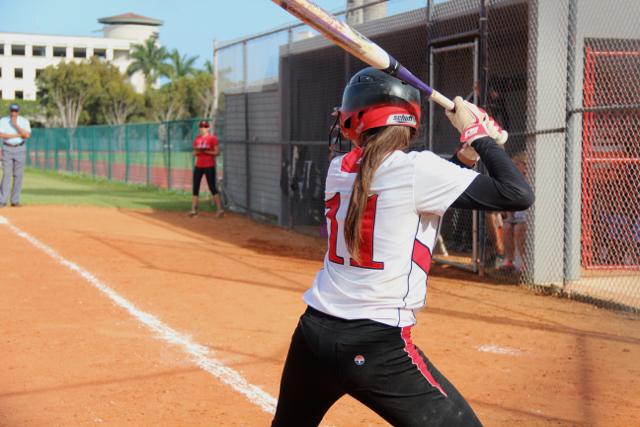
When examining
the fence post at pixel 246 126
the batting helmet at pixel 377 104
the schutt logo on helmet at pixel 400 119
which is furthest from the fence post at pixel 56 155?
the schutt logo on helmet at pixel 400 119

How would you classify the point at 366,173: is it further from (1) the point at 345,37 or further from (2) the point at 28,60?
(2) the point at 28,60

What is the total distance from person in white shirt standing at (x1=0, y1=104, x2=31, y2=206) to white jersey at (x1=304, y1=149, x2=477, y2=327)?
54.8 ft

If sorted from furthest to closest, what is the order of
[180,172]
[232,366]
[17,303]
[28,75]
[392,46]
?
[28,75], [180,172], [392,46], [17,303], [232,366]

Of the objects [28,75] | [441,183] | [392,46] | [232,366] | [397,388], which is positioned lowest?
[232,366]

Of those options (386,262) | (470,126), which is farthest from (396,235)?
(470,126)

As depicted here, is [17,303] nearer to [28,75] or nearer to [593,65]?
[593,65]

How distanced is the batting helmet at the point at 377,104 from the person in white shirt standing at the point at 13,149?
1648cm

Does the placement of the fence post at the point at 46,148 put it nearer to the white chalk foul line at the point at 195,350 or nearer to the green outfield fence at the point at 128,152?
the green outfield fence at the point at 128,152

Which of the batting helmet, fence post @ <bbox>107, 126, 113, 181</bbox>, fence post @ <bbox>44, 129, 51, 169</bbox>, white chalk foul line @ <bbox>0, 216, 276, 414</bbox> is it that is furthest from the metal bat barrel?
fence post @ <bbox>44, 129, 51, 169</bbox>

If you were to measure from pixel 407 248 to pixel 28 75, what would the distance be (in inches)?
4219

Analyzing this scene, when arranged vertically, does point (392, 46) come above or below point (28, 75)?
below

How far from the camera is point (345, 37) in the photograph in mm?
3131

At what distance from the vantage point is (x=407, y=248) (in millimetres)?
2934

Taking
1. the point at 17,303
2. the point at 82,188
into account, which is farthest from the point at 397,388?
the point at 82,188
